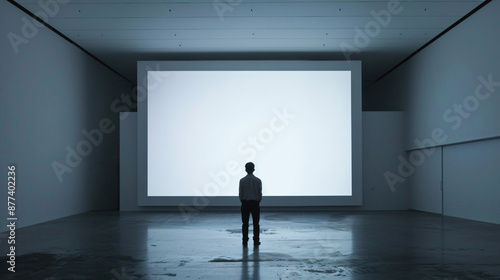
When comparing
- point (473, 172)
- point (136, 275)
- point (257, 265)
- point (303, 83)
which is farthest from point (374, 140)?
point (136, 275)

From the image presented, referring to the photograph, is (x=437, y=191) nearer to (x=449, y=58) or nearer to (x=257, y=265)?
(x=449, y=58)

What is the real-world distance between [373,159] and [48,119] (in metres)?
10.1

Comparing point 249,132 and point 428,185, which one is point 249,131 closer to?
point 249,132

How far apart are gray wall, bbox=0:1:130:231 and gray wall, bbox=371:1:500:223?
10.6 metres

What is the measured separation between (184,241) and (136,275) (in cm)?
292

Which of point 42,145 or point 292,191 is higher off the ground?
point 42,145

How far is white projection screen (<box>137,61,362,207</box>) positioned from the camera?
15.0 m

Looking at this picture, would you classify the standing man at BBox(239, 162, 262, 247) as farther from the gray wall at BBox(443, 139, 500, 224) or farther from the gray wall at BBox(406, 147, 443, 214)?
the gray wall at BBox(406, 147, 443, 214)

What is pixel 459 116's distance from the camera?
12.4m

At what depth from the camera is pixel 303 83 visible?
1524 centimetres

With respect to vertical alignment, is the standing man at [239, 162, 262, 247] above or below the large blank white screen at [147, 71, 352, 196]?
below

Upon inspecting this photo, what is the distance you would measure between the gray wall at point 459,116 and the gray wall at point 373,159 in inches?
16.4

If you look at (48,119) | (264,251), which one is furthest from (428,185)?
(48,119)

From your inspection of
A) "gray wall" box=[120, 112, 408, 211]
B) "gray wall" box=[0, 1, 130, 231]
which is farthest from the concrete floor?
"gray wall" box=[120, 112, 408, 211]
